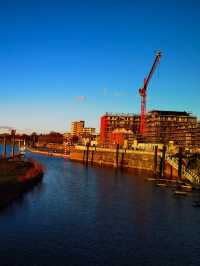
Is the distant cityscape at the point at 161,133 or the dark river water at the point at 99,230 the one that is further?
the distant cityscape at the point at 161,133

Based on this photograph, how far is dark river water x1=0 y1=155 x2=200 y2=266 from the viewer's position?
1078 inches

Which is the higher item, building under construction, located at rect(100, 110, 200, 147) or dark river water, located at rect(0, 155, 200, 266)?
building under construction, located at rect(100, 110, 200, 147)

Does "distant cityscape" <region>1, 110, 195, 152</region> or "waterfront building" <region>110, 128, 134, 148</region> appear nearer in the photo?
"distant cityscape" <region>1, 110, 195, 152</region>

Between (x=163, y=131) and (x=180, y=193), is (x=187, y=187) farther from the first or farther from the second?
(x=163, y=131)

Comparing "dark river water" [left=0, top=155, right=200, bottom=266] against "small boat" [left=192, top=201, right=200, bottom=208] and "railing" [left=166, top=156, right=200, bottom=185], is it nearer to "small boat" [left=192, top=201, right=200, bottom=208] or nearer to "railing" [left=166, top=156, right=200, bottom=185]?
"small boat" [left=192, top=201, right=200, bottom=208]

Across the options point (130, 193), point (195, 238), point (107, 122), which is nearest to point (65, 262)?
point (195, 238)

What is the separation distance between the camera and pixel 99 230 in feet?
115

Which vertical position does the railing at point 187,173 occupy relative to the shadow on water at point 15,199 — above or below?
A: above

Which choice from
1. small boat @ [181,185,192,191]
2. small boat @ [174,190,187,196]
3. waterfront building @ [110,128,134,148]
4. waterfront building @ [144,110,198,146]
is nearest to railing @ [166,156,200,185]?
small boat @ [181,185,192,191]

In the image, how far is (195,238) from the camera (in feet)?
111

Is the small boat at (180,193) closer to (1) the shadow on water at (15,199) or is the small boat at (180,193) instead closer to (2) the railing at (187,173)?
(2) the railing at (187,173)

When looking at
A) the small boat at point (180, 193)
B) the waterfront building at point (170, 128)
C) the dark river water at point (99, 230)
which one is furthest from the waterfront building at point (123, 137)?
the dark river water at point (99, 230)

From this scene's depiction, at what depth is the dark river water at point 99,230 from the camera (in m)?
27.4

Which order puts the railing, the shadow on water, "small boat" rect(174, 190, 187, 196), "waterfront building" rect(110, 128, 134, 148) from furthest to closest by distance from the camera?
"waterfront building" rect(110, 128, 134, 148) < the railing < "small boat" rect(174, 190, 187, 196) < the shadow on water
